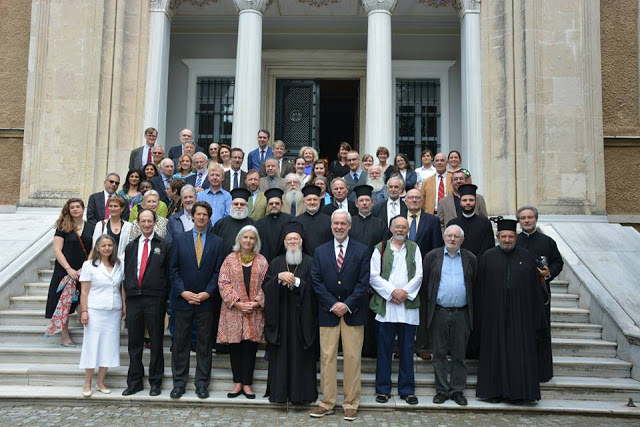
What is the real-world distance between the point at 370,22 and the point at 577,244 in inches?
233

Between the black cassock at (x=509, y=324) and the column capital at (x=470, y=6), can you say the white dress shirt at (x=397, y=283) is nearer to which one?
the black cassock at (x=509, y=324)

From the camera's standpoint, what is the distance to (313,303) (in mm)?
6074

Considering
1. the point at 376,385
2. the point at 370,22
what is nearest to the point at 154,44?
the point at 370,22

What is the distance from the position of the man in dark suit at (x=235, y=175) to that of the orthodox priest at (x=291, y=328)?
2.59 meters

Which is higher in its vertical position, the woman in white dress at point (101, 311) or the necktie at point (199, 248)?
the necktie at point (199, 248)

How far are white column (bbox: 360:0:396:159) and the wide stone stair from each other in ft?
16.1

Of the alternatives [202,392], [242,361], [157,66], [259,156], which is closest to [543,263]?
[242,361]

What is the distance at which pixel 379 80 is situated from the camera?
1122 centimetres

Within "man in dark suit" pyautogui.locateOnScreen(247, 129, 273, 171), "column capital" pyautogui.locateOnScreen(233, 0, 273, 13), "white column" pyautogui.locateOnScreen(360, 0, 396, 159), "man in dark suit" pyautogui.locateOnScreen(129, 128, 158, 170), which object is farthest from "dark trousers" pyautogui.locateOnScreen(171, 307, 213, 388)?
"column capital" pyautogui.locateOnScreen(233, 0, 273, 13)

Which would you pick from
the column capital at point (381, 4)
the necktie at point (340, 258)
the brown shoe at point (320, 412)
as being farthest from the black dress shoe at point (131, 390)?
the column capital at point (381, 4)

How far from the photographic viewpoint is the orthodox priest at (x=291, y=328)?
19.5ft

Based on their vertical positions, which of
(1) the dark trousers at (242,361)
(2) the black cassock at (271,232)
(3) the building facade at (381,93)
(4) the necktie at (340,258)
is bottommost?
Answer: (1) the dark trousers at (242,361)

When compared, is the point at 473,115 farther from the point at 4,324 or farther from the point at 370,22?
the point at 4,324

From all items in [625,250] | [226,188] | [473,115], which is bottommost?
[625,250]
